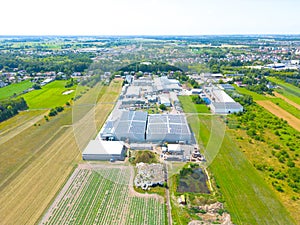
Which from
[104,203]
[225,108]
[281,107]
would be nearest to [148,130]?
[104,203]

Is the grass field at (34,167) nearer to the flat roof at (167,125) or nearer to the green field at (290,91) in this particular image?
the flat roof at (167,125)

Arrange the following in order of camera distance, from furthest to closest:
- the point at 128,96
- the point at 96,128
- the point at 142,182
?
the point at 128,96
the point at 96,128
the point at 142,182

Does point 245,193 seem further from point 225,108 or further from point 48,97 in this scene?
point 48,97

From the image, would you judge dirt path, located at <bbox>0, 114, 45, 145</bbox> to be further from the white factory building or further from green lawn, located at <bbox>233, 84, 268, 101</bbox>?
green lawn, located at <bbox>233, 84, 268, 101</bbox>

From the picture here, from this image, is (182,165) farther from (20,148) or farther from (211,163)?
(20,148)

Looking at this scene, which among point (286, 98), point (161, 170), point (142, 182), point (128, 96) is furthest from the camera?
point (286, 98)

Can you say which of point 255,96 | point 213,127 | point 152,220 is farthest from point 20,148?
point 255,96
